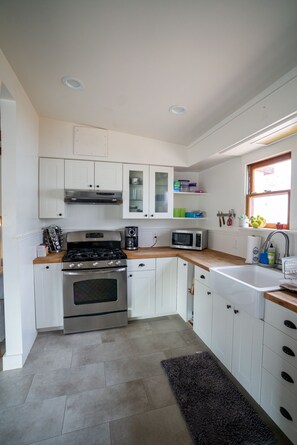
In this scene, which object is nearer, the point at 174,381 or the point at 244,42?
the point at 244,42

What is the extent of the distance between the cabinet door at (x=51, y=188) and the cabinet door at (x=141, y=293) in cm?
127

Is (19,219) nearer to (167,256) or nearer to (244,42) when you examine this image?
(167,256)

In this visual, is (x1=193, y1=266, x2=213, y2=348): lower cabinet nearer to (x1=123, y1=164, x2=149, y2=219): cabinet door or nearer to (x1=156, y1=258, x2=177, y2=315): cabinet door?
(x1=156, y1=258, x2=177, y2=315): cabinet door

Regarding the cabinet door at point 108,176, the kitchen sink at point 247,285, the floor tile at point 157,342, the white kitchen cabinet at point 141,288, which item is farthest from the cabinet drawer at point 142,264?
the cabinet door at point 108,176

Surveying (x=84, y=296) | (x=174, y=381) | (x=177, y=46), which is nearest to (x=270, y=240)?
(x=174, y=381)

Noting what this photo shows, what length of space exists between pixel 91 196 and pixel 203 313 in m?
1.90

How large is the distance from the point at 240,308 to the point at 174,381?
847mm

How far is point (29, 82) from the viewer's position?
5.94 feet

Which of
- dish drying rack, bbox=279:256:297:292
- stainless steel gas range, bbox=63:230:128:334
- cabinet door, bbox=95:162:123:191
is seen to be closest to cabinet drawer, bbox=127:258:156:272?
stainless steel gas range, bbox=63:230:128:334

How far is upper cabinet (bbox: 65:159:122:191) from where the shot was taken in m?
2.58

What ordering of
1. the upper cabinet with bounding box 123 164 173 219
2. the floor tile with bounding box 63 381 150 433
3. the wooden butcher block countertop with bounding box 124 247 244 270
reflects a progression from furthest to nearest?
the upper cabinet with bounding box 123 164 173 219 < the wooden butcher block countertop with bounding box 124 247 244 270 < the floor tile with bounding box 63 381 150 433

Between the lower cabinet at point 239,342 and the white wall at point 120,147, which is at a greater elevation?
the white wall at point 120,147

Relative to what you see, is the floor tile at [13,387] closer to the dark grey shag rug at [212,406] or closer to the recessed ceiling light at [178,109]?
the dark grey shag rug at [212,406]

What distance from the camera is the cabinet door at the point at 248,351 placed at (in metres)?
1.39
